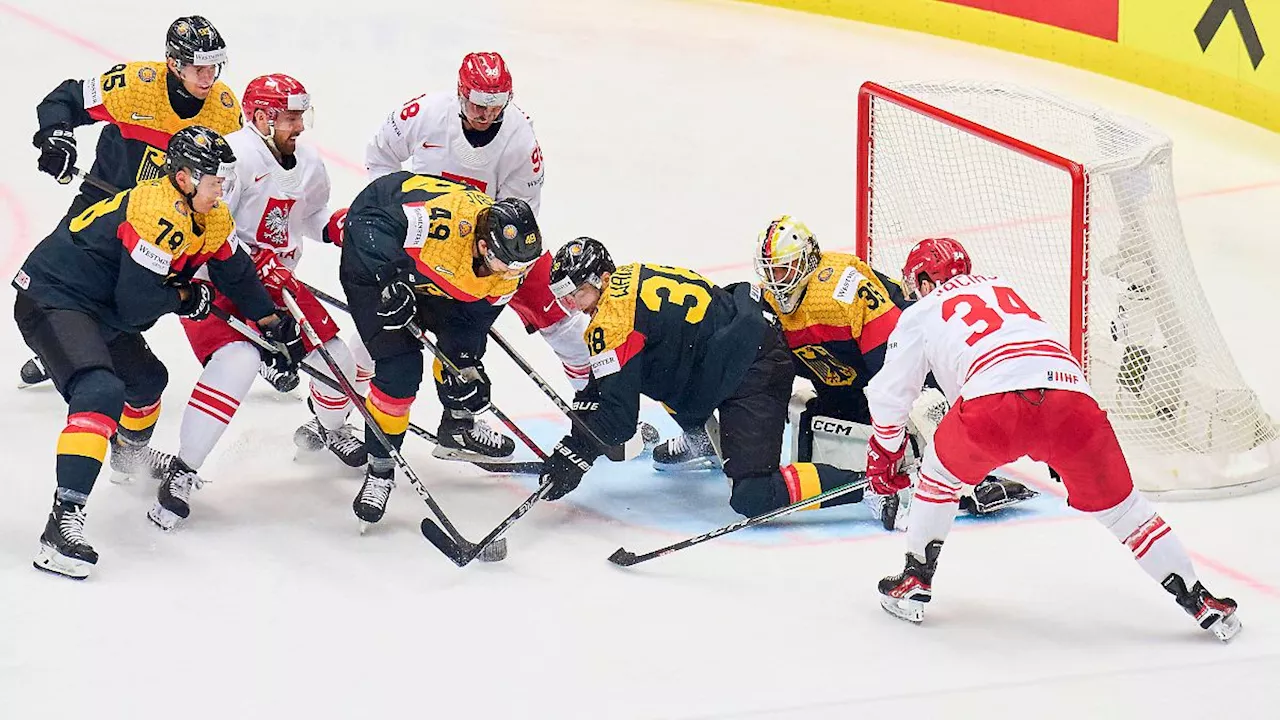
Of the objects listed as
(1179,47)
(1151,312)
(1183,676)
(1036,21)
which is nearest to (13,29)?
(1036,21)

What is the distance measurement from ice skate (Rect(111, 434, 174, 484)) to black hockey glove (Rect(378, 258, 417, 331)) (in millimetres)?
980

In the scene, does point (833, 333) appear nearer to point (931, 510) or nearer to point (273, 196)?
point (931, 510)

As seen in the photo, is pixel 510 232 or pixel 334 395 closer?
pixel 510 232

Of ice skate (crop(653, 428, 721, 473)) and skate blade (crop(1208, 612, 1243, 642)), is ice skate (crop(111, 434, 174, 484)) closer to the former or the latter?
ice skate (crop(653, 428, 721, 473))

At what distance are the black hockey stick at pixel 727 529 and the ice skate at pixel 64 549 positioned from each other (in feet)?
4.81

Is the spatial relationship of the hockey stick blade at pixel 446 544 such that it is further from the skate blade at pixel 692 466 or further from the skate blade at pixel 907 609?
the skate blade at pixel 907 609

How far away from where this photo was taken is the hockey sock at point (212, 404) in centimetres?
523

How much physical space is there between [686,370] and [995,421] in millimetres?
1191

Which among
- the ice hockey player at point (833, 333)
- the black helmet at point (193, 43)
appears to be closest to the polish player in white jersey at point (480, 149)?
the black helmet at point (193, 43)

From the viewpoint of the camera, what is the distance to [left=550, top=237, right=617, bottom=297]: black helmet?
5.00m

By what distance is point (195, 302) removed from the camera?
5051mm

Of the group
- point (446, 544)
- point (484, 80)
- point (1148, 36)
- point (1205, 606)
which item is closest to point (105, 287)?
point (446, 544)

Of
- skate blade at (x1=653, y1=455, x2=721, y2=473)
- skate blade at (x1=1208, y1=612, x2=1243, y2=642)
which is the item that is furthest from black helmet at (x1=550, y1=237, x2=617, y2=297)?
skate blade at (x1=1208, y1=612, x2=1243, y2=642)

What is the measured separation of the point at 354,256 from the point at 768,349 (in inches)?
50.3
